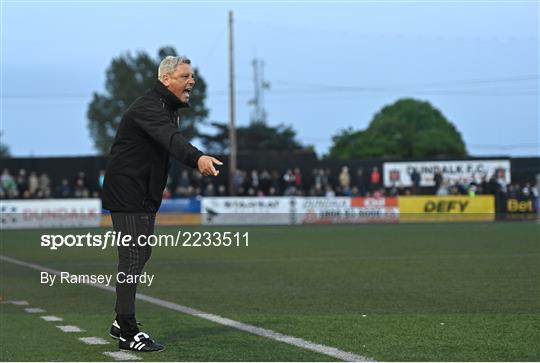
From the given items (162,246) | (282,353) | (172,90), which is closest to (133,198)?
(172,90)

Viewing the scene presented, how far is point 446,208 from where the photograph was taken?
38.8 m

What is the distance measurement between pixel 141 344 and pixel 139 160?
1338 mm

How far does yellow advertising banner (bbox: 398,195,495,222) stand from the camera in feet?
125

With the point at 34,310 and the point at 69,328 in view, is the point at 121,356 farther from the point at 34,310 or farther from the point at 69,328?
the point at 34,310

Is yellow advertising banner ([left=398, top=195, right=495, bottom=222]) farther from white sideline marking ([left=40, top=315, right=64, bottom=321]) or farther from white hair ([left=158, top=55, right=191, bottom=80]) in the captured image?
white hair ([left=158, top=55, right=191, bottom=80])

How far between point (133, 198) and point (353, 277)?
6801 millimetres

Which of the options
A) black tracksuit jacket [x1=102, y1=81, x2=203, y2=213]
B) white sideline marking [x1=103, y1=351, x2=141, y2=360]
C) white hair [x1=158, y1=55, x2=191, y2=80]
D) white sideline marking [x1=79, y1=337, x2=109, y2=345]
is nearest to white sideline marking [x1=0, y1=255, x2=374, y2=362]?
white sideline marking [x1=103, y1=351, x2=141, y2=360]

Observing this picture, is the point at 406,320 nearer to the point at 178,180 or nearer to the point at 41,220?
the point at 41,220

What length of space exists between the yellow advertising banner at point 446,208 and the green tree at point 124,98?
61.3m

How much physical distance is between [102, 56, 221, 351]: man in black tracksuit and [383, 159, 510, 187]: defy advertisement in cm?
3581

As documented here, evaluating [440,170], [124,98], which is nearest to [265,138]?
[124,98]

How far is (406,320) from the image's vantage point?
8320 millimetres

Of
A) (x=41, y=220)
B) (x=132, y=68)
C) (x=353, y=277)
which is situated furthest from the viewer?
(x=132, y=68)

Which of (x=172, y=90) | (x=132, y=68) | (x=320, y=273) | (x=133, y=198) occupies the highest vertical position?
(x=132, y=68)
